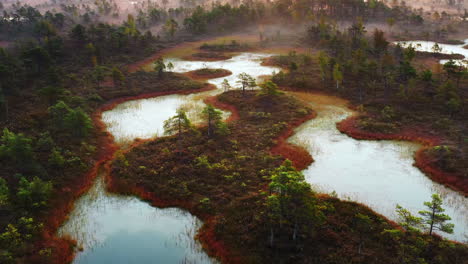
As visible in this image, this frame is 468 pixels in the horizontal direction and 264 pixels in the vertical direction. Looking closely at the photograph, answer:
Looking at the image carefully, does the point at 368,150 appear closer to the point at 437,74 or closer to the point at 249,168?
the point at 249,168

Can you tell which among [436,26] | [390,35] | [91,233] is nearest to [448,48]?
[390,35]

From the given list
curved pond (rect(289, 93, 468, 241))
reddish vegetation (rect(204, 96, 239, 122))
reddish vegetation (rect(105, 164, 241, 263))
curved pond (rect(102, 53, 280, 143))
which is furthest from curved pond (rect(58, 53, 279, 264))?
reddish vegetation (rect(204, 96, 239, 122))

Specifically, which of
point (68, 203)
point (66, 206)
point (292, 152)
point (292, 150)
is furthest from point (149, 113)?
point (292, 152)

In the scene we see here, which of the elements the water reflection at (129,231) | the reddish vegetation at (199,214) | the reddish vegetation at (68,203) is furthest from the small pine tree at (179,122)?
the water reflection at (129,231)

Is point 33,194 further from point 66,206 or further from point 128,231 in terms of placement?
point 128,231

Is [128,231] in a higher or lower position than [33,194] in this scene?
lower

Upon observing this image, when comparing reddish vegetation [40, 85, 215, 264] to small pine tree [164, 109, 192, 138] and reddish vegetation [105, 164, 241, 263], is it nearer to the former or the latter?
reddish vegetation [105, 164, 241, 263]

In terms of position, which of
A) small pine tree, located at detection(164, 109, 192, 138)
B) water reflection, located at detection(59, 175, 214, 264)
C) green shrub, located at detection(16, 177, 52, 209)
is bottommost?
water reflection, located at detection(59, 175, 214, 264)

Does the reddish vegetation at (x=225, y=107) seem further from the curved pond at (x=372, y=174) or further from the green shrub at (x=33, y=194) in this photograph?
the green shrub at (x=33, y=194)
